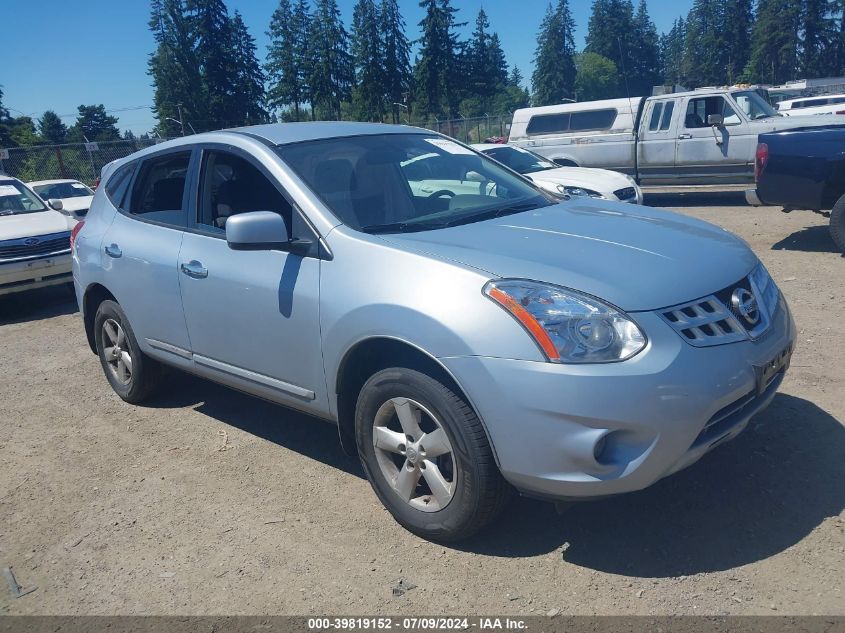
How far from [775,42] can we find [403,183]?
9034cm

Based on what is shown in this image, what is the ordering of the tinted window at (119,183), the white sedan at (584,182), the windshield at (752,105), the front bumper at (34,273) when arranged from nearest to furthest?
the tinted window at (119,183), the front bumper at (34,273), the white sedan at (584,182), the windshield at (752,105)

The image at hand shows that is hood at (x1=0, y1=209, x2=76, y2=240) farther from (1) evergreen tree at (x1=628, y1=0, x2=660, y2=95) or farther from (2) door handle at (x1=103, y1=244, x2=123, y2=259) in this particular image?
(1) evergreen tree at (x1=628, y1=0, x2=660, y2=95)

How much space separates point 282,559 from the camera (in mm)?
3217

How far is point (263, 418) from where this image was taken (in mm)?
4863

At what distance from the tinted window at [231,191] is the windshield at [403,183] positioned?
0.68ft

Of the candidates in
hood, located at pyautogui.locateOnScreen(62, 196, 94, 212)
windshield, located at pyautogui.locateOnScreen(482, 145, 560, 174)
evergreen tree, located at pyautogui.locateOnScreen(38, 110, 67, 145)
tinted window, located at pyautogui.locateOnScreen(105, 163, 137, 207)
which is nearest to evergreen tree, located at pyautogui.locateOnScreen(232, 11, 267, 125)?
evergreen tree, located at pyautogui.locateOnScreen(38, 110, 67, 145)

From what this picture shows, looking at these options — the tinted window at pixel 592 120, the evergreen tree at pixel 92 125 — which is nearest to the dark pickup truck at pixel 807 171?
the tinted window at pixel 592 120

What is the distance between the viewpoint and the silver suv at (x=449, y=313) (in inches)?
105

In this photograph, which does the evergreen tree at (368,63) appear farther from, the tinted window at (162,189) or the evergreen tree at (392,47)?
the tinted window at (162,189)

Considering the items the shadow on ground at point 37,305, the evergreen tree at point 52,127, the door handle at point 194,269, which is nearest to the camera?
the door handle at point 194,269

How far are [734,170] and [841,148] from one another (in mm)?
5518

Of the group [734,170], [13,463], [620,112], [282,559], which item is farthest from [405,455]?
[620,112]

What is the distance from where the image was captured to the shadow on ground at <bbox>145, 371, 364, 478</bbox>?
4266 millimetres

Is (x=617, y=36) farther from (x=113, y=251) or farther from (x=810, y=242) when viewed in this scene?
(x=113, y=251)
